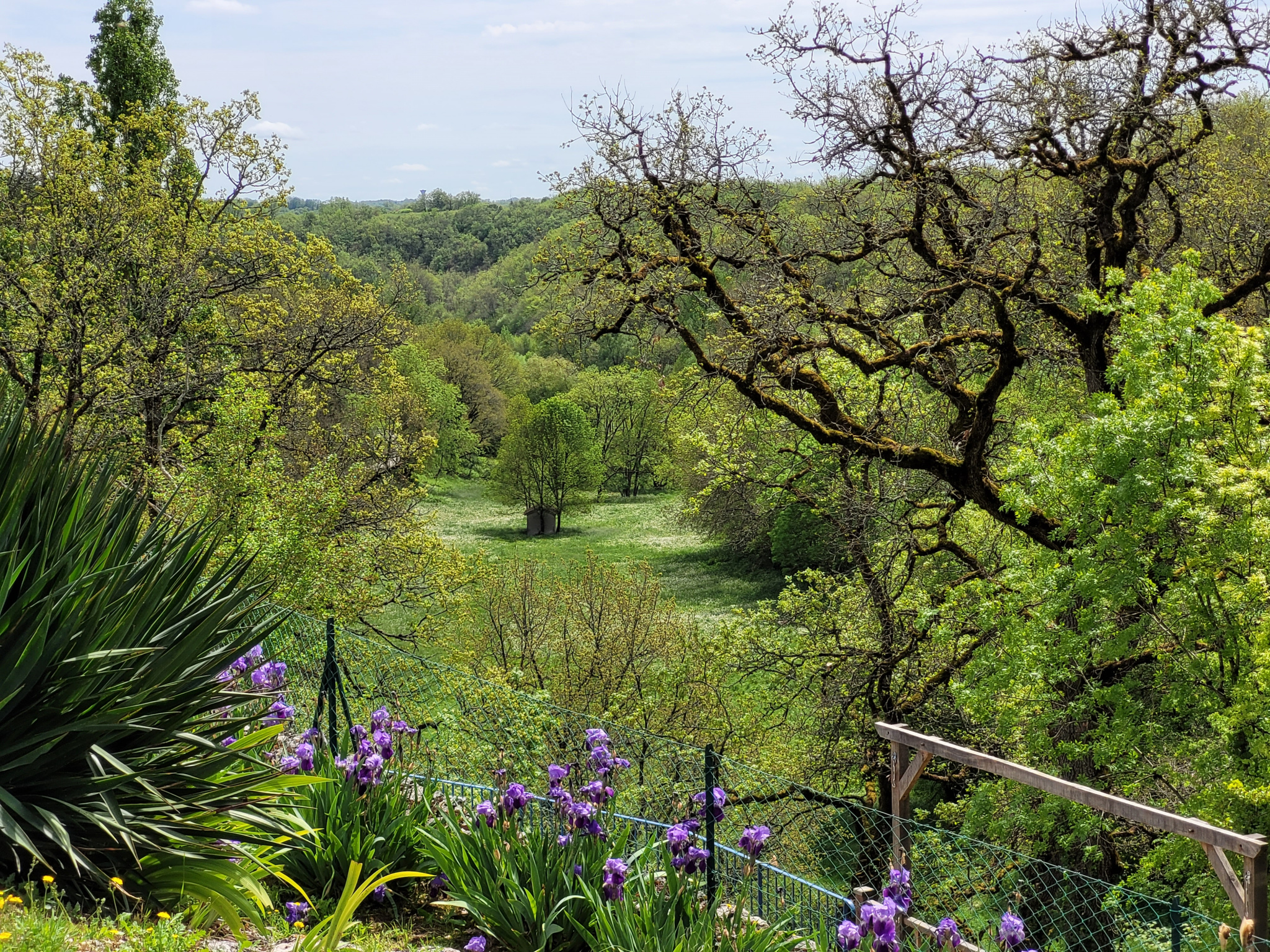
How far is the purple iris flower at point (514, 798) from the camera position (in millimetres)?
5043

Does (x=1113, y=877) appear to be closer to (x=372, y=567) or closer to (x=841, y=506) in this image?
(x=841, y=506)

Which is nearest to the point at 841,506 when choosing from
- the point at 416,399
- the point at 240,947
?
the point at 240,947

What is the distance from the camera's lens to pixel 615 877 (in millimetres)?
4422

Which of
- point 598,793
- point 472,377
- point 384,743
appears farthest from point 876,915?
point 472,377

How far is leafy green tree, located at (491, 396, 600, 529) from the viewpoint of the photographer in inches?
2114

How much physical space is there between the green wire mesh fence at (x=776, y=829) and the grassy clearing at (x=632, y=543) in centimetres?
2436

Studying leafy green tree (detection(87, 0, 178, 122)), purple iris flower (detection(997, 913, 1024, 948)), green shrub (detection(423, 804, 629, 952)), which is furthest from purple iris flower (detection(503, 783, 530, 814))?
leafy green tree (detection(87, 0, 178, 122))

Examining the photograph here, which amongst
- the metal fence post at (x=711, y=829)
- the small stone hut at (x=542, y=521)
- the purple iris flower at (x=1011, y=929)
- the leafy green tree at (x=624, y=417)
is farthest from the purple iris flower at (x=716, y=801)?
the leafy green tree at (x=624, y=417)

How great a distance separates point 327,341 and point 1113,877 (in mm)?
17130

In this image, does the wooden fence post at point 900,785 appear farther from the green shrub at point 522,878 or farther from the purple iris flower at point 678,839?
the green shrub at point 522,878

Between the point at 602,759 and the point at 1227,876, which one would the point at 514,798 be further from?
the point at 1227,876

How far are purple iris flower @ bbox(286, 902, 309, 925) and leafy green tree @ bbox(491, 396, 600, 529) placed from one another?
48.8 metres

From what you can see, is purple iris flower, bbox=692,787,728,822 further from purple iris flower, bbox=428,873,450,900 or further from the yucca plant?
the yucca plant

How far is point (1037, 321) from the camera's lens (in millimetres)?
13516
